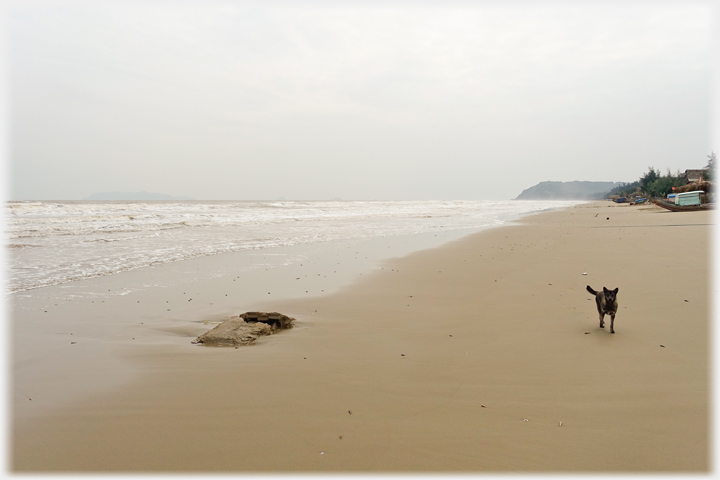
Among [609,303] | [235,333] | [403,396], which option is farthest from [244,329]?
[609,303]

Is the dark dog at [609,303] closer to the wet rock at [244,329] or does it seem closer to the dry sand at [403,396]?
the dry sand at [403,396]

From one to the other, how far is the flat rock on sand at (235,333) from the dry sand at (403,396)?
0.16 meters

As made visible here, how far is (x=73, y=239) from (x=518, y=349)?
16559 mm

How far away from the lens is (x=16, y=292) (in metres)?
6.84

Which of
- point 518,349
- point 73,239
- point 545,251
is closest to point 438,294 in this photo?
point 518,349

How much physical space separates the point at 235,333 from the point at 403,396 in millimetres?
2350

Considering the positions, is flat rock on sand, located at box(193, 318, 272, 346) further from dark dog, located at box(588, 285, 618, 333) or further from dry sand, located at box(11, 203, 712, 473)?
dark dog, located at box(588, 285, 618, 333)

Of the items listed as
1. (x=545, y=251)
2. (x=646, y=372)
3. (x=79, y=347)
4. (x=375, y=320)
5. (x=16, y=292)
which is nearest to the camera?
(x=646, y=372)

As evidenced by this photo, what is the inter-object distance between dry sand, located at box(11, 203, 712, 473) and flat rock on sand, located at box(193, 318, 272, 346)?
0.54ft

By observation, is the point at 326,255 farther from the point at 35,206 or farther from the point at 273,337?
the point at 35,206

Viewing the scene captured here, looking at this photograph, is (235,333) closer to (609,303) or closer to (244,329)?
(244,329)

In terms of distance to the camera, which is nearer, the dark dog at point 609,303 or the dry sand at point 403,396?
the dry sand at point 403,396

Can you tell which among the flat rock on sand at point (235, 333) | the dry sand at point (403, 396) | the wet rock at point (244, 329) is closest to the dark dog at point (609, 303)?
the dry sand at point (403, 396)

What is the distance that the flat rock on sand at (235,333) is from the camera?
4504mm
